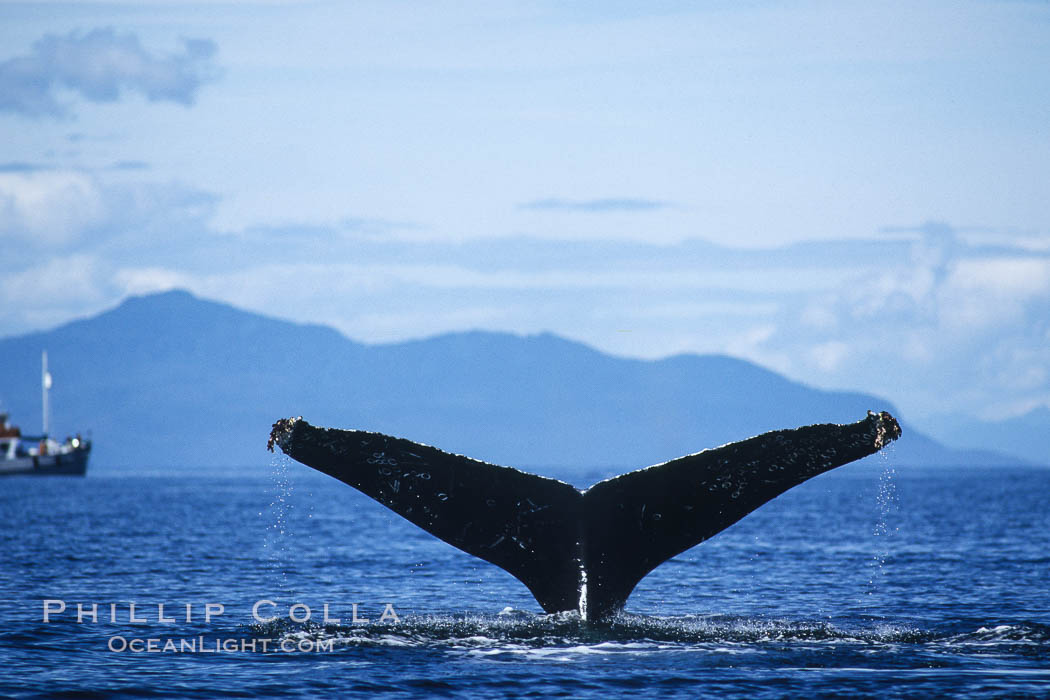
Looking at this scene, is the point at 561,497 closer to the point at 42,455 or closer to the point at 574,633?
the point at 574,633

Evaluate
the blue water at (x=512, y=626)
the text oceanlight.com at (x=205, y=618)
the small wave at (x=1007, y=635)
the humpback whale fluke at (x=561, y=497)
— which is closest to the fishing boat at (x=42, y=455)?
the blue water at (x=512, y=626)

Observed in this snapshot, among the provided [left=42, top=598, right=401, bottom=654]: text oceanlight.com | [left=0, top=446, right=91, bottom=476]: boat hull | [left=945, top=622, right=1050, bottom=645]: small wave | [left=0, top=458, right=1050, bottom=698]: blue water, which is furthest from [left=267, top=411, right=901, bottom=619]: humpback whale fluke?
[left=0, top=446, right=91, bottom=476]: boat hull


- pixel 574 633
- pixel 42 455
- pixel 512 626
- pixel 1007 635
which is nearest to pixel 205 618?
pixel 512 626

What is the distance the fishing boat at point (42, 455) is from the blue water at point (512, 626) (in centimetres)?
8862

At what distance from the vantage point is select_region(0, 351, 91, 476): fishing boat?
113750 mm

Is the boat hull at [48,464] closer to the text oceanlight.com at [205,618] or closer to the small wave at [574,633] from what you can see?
the text oceanlight.com at [205,618]

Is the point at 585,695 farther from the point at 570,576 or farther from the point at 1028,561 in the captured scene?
the point at 1028,561

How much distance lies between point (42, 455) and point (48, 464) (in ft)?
3.12

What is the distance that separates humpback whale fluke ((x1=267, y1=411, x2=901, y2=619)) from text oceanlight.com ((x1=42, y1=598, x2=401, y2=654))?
289 cm

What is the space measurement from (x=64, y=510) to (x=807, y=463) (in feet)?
165

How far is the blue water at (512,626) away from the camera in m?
11.7

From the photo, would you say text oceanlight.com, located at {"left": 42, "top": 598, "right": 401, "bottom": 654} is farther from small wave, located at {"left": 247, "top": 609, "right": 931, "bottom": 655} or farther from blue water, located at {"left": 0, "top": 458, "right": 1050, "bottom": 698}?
small wave, located at {"left": 247, "top": 609, "right": 931, "bottom": 655}

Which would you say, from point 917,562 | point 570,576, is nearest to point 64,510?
point 917,562

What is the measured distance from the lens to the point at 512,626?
14242 millimetres
